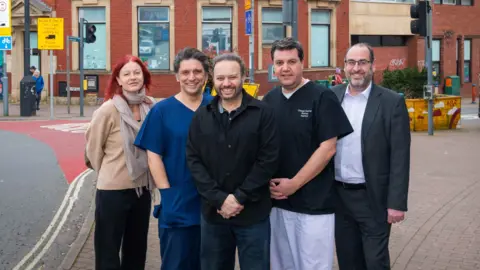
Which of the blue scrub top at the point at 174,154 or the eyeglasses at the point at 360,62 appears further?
the eyeglasses at the point at 360,62

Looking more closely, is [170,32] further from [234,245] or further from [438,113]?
[234,245]

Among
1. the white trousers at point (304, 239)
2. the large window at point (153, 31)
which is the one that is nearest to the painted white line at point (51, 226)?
the white trousers at point (304, 239)

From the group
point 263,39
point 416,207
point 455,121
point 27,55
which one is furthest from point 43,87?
point 416,207

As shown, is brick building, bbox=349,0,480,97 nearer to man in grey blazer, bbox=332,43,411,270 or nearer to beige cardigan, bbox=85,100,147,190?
man in grey blazer, bbox=332,43,411,270

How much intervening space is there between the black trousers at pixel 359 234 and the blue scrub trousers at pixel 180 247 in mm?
1041

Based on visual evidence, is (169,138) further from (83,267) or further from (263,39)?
(263,39)

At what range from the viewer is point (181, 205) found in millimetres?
4266

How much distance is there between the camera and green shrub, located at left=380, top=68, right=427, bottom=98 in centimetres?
2110

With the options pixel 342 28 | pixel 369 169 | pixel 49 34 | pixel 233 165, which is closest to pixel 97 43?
pixel 49 34

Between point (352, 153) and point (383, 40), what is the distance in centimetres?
3065

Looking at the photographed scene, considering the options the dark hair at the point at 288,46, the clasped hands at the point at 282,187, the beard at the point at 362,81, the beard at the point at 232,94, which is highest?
the dark hair at the point at 288,46

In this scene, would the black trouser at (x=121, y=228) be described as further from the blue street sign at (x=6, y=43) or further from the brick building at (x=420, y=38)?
the brick building at (x=420, y=38)

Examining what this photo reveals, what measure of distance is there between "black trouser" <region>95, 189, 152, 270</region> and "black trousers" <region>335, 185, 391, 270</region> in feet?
4.84

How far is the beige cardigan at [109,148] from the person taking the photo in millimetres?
4781
